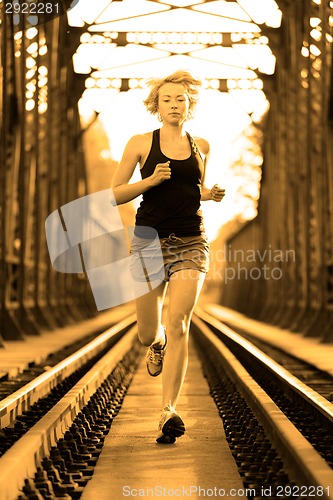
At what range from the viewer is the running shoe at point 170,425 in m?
5.57

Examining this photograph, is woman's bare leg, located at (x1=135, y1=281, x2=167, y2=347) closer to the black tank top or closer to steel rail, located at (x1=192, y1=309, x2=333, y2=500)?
the black tank top

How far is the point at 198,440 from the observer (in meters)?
6.08

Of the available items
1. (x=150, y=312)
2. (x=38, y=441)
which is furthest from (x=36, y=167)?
(x=38, y=441)

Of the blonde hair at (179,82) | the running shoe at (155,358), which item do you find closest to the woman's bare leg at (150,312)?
the running shoe at (155,358)

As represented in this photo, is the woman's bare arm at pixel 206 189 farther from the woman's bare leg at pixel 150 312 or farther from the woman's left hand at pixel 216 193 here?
the woman's bare leg at pixel 150 312

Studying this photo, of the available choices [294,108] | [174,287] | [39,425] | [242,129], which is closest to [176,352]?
[174,287]

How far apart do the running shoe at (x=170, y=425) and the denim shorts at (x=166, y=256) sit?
0.65 metres

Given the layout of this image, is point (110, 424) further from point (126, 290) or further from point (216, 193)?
point (126, 290)

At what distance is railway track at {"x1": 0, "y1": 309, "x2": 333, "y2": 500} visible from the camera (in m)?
4.21

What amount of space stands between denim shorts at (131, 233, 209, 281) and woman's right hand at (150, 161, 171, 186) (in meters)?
0.31

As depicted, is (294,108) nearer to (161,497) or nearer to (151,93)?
(151,93)

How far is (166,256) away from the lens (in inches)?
219

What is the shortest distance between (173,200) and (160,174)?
0.23m

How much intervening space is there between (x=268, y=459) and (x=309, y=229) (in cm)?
1490
